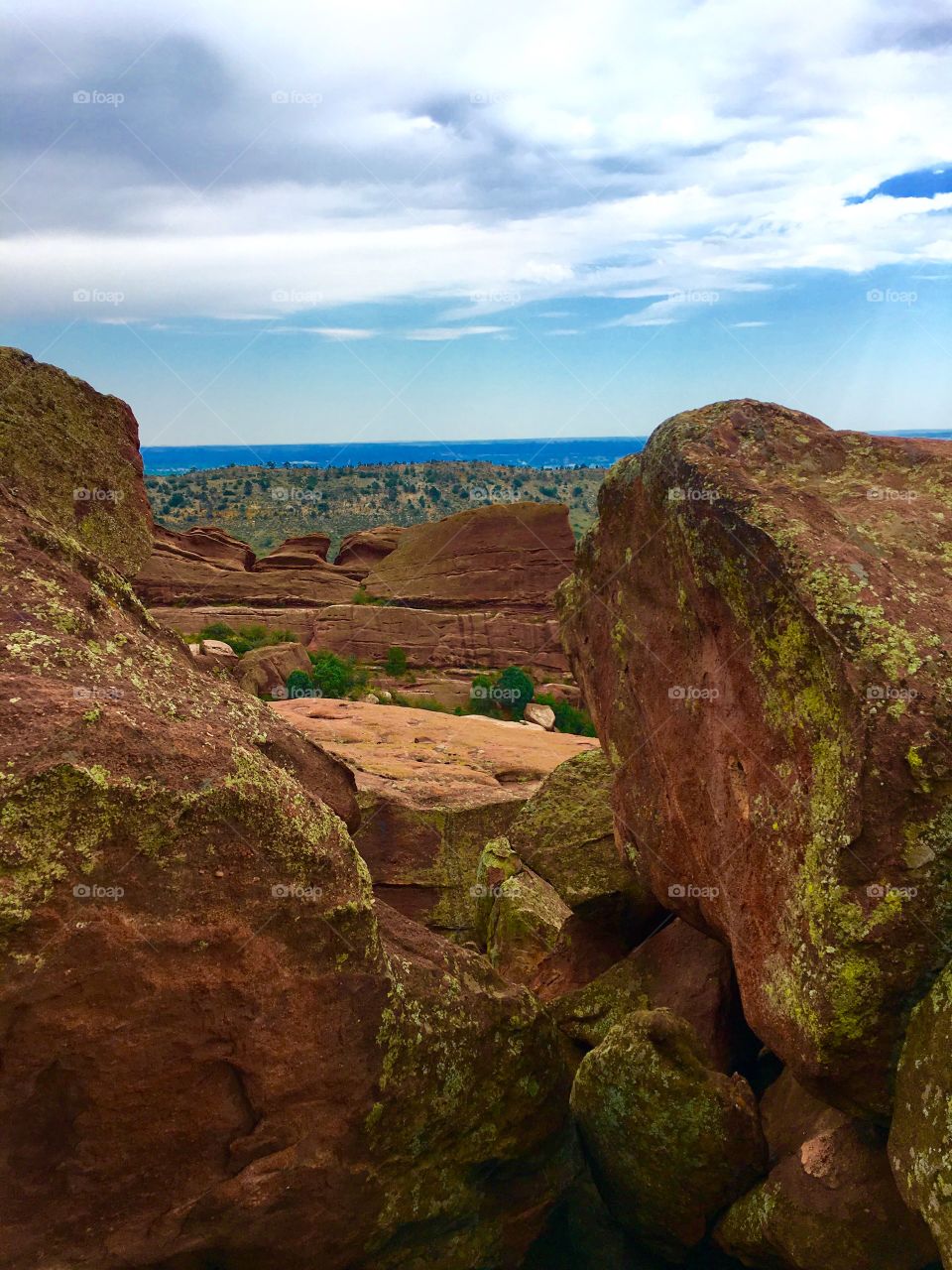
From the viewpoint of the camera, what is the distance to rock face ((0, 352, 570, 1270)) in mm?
5969

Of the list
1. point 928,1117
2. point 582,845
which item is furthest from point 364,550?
point 928,1117

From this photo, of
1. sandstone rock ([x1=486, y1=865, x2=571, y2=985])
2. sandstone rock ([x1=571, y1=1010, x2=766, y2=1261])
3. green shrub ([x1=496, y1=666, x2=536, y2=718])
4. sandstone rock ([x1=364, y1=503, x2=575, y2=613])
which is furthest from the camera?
sandstone rock ([x1=364, y1=503, x2=575, y2=613])

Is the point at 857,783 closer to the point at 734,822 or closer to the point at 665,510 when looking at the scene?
the point at 734,822

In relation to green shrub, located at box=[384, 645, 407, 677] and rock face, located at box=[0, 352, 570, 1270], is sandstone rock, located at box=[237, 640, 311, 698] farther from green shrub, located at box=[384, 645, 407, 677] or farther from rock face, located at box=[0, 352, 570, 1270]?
rock face, located at box=[0, 352, 570, 1270]

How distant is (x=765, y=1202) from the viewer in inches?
290

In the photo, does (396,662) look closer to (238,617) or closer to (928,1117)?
(238,617)
